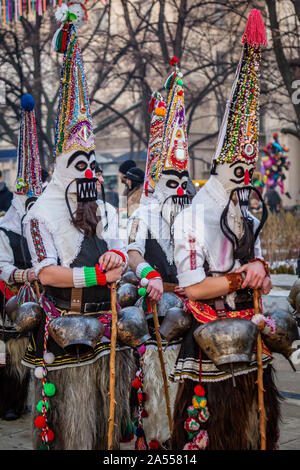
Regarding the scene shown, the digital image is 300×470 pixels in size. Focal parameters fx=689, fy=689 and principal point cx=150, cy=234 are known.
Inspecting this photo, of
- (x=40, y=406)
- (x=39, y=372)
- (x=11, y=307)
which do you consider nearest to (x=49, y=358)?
(x=39, y=372)

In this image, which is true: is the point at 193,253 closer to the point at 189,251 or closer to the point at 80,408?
the point at 189,251

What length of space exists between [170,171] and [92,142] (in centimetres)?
92

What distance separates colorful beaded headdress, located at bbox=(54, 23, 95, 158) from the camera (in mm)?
4465

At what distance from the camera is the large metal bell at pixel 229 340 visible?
351 centimetres

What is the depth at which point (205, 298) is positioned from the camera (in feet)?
12.3

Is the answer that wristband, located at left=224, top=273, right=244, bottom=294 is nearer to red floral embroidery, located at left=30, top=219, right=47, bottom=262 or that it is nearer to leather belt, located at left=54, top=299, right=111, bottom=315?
leather belt, located at left=54, top=299, right=111, bottom=315

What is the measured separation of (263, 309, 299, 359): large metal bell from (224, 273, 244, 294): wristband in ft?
1.02

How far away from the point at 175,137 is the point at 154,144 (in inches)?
33.7

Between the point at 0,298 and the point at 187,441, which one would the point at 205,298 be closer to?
the point at 187,441

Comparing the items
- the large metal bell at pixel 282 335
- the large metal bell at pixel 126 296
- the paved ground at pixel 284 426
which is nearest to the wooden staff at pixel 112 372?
the large metal bell at pixel 282 335

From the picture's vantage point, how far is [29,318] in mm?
4656

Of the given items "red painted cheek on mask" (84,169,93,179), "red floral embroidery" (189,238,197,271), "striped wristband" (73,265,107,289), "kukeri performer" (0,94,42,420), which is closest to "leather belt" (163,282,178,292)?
"striped wristband" (73,265,107,289)

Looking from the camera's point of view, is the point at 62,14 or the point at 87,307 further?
the point at 62,14

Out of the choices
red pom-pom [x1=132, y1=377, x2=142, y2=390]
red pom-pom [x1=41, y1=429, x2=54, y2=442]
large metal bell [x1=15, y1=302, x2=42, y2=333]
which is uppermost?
large metal bell [x1=15, y1=302, x2=42, y2=333]
